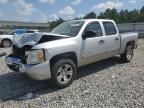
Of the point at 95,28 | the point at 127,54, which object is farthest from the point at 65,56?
the point at 127,54

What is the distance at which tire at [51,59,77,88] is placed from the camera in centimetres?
520

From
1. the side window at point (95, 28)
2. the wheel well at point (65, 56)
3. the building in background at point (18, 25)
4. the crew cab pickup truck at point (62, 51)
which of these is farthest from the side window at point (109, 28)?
the building in background at point (18, 25)

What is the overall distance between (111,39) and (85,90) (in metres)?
2.50

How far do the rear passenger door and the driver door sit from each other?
0.82 feet

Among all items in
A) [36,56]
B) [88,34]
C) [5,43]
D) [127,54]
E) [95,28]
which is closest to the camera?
[36,56]

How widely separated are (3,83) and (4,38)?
36.3 feet

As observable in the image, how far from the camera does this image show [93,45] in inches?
247

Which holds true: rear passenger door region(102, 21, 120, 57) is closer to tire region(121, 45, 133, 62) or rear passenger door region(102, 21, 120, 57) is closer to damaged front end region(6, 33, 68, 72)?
tire region(121, 45, 133, 62)

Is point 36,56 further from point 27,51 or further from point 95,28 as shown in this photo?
point 95,28

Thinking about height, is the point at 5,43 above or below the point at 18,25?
below

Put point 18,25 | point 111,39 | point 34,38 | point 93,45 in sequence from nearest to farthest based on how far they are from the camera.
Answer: point 34,38
point 93,45
point 111,39
point 18,25

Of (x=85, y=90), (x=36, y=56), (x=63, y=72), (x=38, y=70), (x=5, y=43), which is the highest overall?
(x=36, y=56)

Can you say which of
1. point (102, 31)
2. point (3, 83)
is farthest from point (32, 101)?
point (102, 31)

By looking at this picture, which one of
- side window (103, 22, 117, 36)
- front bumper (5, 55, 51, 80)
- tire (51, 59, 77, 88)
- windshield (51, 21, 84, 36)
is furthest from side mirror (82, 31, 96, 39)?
front bumper (5, 55, 51, 80)
